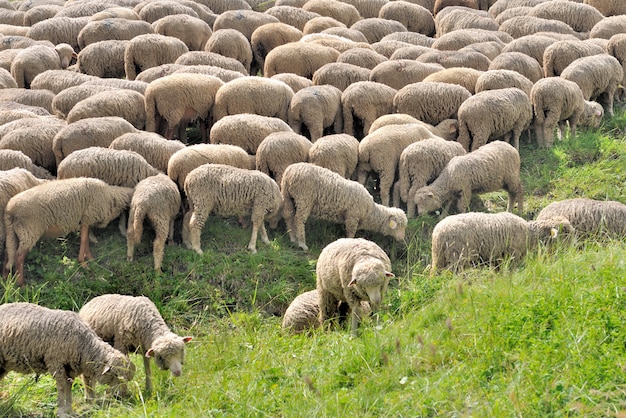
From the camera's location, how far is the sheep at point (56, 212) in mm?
9742

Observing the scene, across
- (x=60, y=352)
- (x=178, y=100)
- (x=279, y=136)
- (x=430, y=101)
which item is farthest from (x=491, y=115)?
(x=60, y=352)

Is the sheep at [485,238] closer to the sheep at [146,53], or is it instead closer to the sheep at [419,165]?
the sheep at [419,165]

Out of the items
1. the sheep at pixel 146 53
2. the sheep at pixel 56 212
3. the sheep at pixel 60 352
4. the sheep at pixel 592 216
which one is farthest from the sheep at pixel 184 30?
the sheep at pixel 60 352

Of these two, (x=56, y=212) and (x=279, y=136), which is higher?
(x=279, y=136)

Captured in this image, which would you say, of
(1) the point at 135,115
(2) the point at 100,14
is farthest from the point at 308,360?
(2) the point at 100,14

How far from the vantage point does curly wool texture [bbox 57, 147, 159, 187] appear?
34.8 feet

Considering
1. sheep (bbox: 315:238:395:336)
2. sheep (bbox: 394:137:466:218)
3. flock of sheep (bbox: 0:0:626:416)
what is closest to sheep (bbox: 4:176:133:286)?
flock of sheep (bbox: 0:0:626:416)

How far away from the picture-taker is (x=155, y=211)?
10172 mm

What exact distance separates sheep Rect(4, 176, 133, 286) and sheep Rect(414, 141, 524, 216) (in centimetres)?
354

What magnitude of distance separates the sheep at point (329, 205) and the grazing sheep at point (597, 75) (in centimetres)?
430

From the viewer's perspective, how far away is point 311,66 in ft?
48.7

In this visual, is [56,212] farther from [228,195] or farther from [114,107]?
[114,107]

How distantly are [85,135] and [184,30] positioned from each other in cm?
566

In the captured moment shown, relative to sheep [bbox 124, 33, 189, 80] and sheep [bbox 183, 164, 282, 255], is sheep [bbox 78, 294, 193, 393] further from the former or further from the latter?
sheep [bbox 124, 33, 189, 80]
